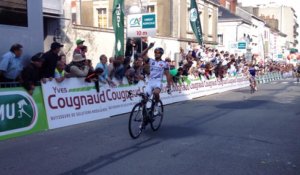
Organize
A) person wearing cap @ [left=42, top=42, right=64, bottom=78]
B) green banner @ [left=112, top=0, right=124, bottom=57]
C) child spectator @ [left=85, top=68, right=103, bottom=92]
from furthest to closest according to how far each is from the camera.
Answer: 1. green banner @ [left=112, top=0, right=124, bottom=57]
2. child spectator @ [left=85, top=68, right=103, bottom=92]
3. person wearing cap @ [left=42, top=42, right=64, bottom=78]

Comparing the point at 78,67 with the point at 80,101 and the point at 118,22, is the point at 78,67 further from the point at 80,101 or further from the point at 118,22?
the point at 118,22

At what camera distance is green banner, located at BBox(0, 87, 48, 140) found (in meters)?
8.55

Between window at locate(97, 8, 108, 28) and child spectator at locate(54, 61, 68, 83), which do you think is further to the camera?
window at locate(97, 8, 108, 28)

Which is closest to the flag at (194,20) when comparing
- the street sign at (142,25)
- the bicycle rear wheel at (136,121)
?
the street sign at (142,25)

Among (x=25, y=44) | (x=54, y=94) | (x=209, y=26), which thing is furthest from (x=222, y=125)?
(x=209, y=26)

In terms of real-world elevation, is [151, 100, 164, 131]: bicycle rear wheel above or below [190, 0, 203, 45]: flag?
below

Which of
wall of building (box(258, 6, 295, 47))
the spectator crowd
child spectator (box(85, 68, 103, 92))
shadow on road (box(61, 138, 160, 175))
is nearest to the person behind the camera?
shadow on road (box(61, 138, 160, 175))

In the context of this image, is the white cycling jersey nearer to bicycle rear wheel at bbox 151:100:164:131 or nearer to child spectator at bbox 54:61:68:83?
bicycle rear wheel at bbox 151:100:164:131

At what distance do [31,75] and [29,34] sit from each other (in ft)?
14.0

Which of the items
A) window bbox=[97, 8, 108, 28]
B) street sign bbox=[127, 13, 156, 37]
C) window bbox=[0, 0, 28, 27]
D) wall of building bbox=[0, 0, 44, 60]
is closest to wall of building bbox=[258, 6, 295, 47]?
window bbox=[97, 8, 108, 28]

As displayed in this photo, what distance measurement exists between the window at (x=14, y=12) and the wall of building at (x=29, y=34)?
0.15 m

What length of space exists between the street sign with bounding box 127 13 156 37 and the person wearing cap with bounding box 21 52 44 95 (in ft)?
20.5

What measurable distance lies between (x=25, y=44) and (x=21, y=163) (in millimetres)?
7196

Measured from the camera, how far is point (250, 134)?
9391mm
